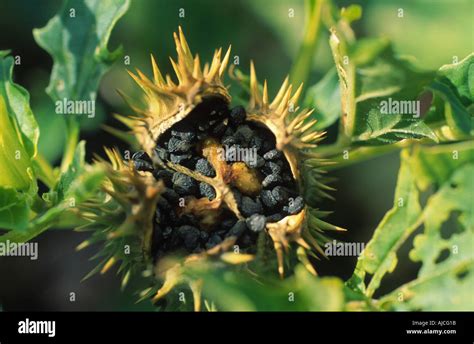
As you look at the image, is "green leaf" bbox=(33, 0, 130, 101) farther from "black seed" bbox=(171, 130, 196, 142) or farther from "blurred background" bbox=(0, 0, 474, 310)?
"black seed" bbox=(171, 130, 196, 142)

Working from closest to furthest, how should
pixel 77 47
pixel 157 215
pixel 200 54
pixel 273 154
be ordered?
pixel 157 215 → pixel 273 154 → pixel 77 47 → pixel 200 54

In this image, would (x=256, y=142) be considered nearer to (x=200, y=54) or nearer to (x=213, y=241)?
(x=213, y=241)

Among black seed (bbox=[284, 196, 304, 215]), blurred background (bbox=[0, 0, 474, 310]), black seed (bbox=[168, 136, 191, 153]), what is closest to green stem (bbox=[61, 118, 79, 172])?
blurred background (bbox=[0, 0, 474, 310])

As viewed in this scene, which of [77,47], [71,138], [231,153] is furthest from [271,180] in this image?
[77,47]

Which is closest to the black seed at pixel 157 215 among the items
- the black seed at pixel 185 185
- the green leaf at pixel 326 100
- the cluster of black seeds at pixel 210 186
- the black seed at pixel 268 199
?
the cluster of black seeds at pixel 210 186

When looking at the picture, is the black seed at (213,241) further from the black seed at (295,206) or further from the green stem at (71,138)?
the green stem at (71,138)
